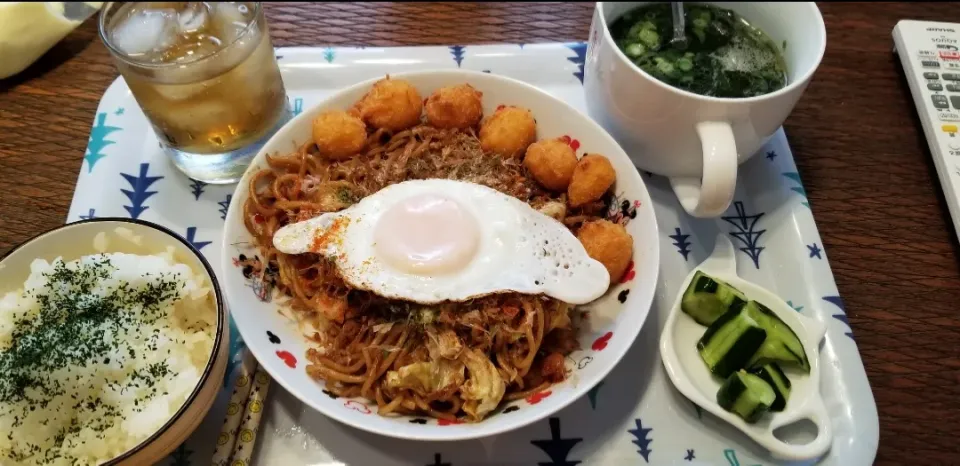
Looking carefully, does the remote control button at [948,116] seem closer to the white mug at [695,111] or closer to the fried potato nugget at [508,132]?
the white mug at [695,111]

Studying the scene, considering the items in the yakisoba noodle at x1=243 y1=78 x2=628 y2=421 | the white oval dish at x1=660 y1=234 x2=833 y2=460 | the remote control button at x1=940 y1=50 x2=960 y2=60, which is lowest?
the white oval dish at x1=660 y1=234 x2=833 y2=460

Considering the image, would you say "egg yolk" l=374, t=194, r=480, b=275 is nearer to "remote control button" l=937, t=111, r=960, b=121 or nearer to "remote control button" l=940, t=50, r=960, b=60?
"remote control button" l=937, t=111, r=960, b=121

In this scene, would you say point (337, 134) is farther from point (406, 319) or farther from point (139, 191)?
point (139, 191)

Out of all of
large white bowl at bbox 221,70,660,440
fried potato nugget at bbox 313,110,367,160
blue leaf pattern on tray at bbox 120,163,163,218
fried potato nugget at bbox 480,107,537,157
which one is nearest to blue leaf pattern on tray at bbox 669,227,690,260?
large white bowl at bbox 221,70,660,440

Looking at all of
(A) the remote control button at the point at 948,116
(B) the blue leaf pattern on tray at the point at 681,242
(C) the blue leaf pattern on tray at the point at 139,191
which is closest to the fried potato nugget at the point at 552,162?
(B) the blue leaf pattern on tray at the point at 681,242

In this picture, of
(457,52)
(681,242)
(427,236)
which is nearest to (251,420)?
(427,236)

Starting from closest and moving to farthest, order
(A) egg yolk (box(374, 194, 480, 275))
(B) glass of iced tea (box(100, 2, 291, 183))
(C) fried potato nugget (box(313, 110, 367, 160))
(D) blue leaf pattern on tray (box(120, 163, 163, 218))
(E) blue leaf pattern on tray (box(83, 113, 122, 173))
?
(A) egg yolk (box(374, 194, 480, 275)) < (B) glass of iced tea (box(100, 2, 291, 183)) < (C) fried potato nugget (box(313, 110, 367, 160)) < (D) blue leaf pattern on tray (box(120, 163, 163, 218)) < (E) blue leaf pattern on tray (box(83, 113, 122, 173))
